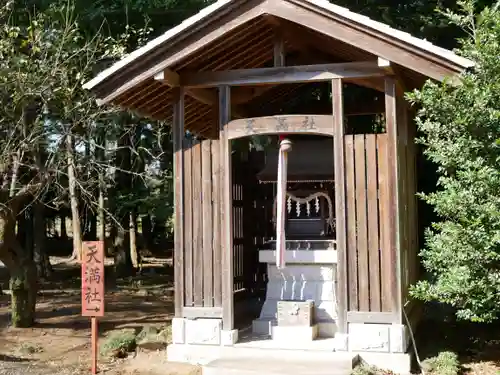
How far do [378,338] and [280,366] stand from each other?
1.21 m

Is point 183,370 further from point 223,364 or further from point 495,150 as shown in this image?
point 495,150

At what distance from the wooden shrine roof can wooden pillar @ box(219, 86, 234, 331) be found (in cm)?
68

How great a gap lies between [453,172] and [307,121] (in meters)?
1.89

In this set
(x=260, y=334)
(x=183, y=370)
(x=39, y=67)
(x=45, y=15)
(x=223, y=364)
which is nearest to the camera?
(x=223, y=364)

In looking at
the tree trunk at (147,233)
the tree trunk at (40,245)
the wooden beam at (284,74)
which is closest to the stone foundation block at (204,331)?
the wooden beam at (284,74)

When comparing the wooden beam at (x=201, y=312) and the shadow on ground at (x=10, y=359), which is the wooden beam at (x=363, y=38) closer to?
the wooden beam at (x=201, y=312)

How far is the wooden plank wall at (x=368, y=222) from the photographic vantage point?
729 centimetres

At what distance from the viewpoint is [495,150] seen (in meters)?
6.60

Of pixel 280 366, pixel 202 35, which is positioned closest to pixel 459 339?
pixel 280 366

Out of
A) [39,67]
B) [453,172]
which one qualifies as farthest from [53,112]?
[453,172]

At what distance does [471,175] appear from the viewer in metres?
6.44

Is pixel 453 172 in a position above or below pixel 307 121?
below

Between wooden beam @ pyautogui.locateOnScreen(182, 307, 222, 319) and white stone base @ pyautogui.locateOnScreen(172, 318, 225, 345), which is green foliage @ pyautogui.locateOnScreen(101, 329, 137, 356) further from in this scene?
wooden beam @ pyautogui.locateOnScreen(182, 307, 222, 319)

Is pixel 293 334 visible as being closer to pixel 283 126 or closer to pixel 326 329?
pixel 326 329
